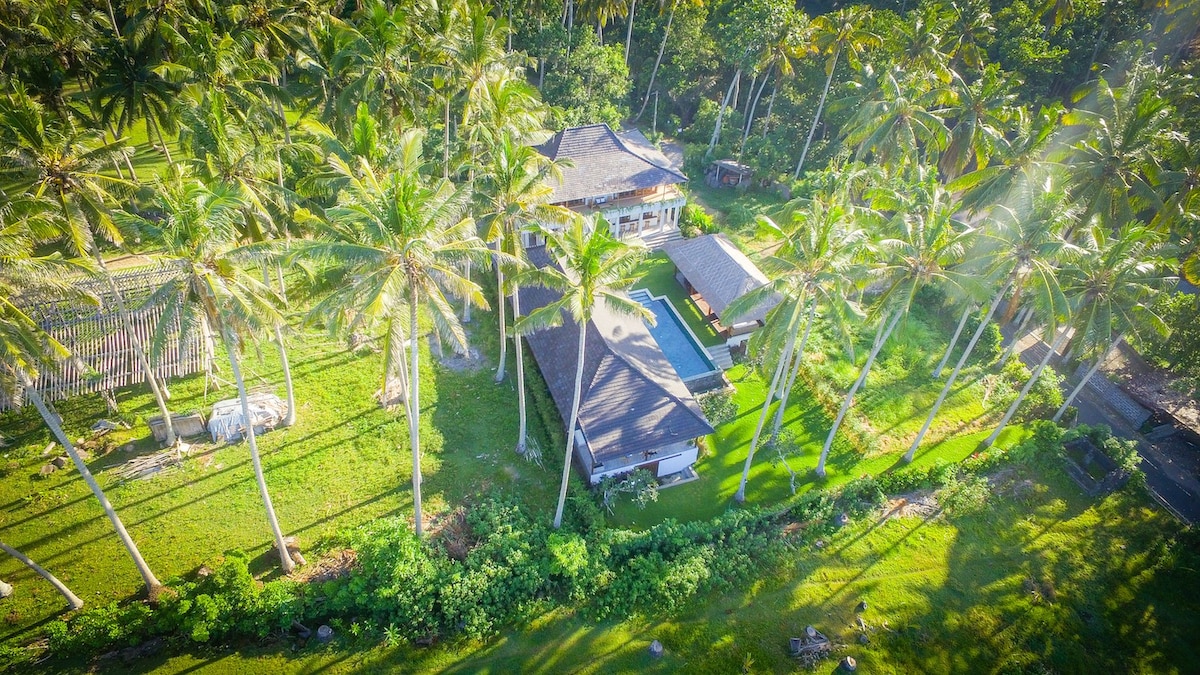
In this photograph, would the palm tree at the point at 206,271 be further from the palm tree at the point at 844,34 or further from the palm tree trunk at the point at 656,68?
the palm tree trunk at the point at 656,68

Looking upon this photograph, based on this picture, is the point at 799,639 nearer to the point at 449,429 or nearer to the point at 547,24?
the point at 449,429

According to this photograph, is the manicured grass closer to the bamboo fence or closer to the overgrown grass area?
the overgrown grass area

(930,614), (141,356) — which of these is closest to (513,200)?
(141,356)

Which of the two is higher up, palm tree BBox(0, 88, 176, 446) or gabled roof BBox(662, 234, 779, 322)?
palm tree BBox(0, 88, 176, 446)

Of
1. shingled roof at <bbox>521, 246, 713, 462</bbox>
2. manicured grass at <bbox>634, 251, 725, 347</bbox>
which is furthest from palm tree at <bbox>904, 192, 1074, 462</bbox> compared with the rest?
manicured grass at <bbox>634, 251, 725, 347</bbox>

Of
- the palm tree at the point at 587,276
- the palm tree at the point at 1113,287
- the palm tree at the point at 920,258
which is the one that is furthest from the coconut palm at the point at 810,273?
the palm tree at the point at 1113,287

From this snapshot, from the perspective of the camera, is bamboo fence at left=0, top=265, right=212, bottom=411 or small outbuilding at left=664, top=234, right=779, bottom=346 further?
small outbuilding at left=664, top=234, right=779, bottom=346
